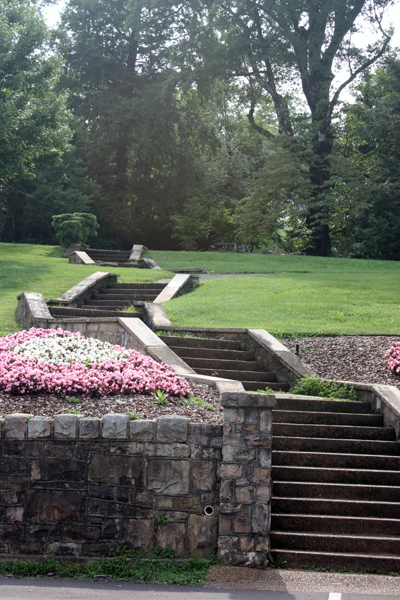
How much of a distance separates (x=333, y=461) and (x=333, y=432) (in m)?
0.49

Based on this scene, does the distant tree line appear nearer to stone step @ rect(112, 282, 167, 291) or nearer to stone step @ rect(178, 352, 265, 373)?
stone step @ rect(112, 282, 167, 291)

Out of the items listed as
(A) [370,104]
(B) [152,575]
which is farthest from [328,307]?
(A) [370,104]

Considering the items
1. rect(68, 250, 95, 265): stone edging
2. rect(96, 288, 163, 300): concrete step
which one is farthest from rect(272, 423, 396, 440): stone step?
rect(68, 250, 95, 265): stone edging

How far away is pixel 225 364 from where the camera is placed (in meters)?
9.53

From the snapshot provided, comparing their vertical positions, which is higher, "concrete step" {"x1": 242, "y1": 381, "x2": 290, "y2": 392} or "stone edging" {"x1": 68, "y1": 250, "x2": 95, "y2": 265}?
"stone edging" {"x1": 68, "y1": 250, "x2": 95, "y2": 265}

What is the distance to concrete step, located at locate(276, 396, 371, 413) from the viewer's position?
25.1 ft

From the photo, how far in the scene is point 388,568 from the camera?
556cm

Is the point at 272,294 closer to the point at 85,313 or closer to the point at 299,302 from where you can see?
the point at 299,302

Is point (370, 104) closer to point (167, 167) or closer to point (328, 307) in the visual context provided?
point (167, 167)

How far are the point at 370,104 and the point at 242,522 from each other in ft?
85.7

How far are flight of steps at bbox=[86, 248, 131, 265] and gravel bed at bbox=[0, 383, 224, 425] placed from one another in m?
15.9

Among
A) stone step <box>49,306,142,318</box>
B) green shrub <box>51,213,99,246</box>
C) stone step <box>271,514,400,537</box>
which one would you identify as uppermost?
green shrub <box>51,213,99,246</box>

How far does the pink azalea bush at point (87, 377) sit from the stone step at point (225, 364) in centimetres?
170

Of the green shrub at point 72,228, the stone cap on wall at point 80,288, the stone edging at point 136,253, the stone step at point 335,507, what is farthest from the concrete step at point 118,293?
the green shrub at point 72,228
